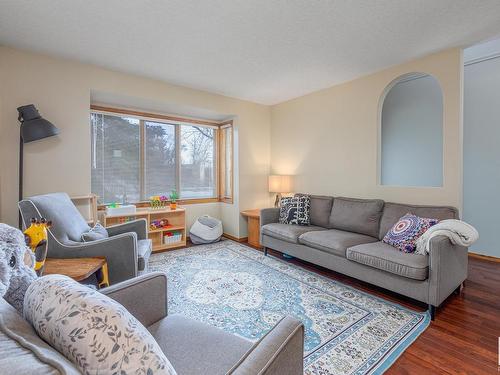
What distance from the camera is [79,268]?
1.83 m

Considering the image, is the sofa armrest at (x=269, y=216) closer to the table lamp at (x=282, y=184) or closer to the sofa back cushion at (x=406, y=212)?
the table lamp at (x=282, y=184)

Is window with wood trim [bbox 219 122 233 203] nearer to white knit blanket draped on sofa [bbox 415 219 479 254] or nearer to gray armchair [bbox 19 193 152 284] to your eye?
gray armchair [bbox 19 193 152 284]

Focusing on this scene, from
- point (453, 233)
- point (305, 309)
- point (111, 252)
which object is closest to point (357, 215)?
point (453, 233)

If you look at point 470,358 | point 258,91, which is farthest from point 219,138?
point 470,358

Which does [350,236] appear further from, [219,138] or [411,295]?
[219,138]

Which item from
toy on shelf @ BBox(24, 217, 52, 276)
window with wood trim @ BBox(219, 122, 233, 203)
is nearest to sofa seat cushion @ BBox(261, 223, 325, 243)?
window with wood trim @ BBox(219, 122, 233, 203)

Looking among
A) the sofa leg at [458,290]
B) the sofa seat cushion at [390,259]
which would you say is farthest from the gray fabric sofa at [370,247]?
the sofa leg at [458,290]

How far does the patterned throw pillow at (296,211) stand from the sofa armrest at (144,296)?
2486 mm

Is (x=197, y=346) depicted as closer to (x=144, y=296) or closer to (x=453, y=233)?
(x=144, y=296)

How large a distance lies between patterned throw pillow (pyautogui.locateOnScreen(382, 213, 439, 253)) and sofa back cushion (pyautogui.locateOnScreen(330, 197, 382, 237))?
1.19 ft

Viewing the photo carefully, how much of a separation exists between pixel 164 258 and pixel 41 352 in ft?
10.7

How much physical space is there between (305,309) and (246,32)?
254 cm

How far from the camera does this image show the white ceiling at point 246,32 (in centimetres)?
204

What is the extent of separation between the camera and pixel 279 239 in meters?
3.49
